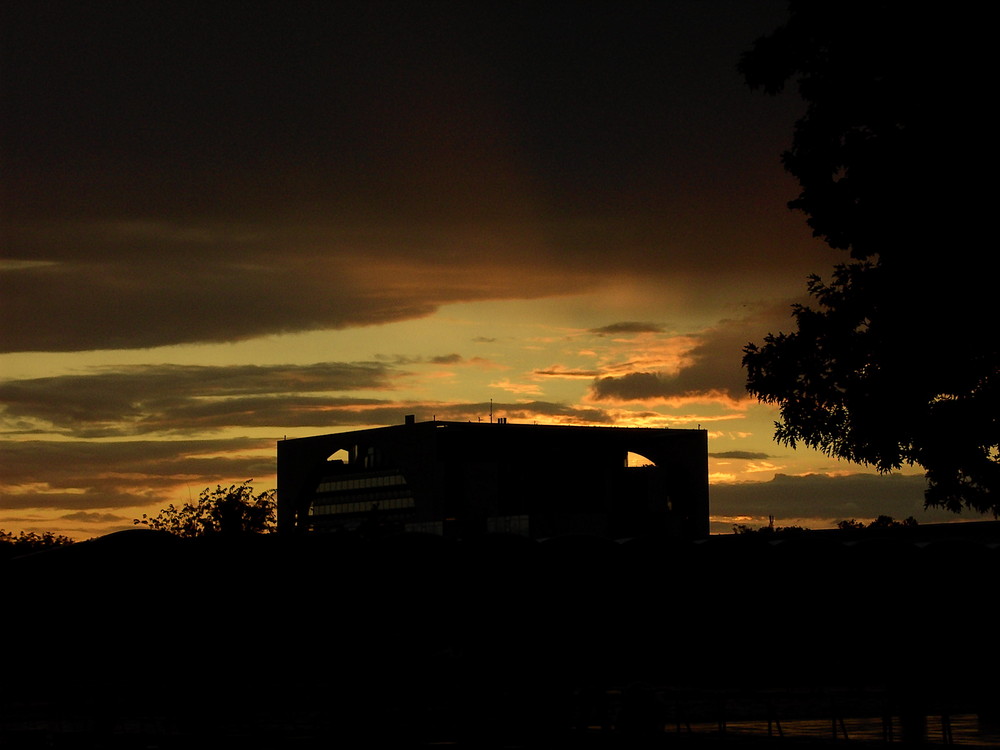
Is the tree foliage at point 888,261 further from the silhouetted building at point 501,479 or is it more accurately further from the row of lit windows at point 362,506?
the row of lit windows at point 362,506

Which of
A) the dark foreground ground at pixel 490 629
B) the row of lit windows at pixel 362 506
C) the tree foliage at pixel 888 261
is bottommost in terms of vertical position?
the dark foreground ground at pixel 490 629

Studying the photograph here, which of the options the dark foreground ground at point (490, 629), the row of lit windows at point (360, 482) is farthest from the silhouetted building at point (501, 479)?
the dark foreground ground at point (490, 629)

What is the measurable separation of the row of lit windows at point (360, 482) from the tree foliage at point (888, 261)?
161760 mm

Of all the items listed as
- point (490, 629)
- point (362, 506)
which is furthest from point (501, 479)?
point (490, 629)

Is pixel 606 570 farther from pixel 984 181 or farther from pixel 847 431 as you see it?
pixel 984 181

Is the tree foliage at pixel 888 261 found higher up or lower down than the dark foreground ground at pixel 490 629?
higher up

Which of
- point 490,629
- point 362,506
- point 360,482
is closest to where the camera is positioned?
point 490,629

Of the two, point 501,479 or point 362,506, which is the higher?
point 501,479

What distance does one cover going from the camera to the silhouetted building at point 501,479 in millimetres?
168625

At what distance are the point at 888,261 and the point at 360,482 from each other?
171 metres

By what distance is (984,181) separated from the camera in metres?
19.0

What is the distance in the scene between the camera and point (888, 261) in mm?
21062

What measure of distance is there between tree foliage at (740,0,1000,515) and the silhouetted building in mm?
133524

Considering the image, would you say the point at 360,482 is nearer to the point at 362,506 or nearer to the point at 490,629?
the point at 362,506
